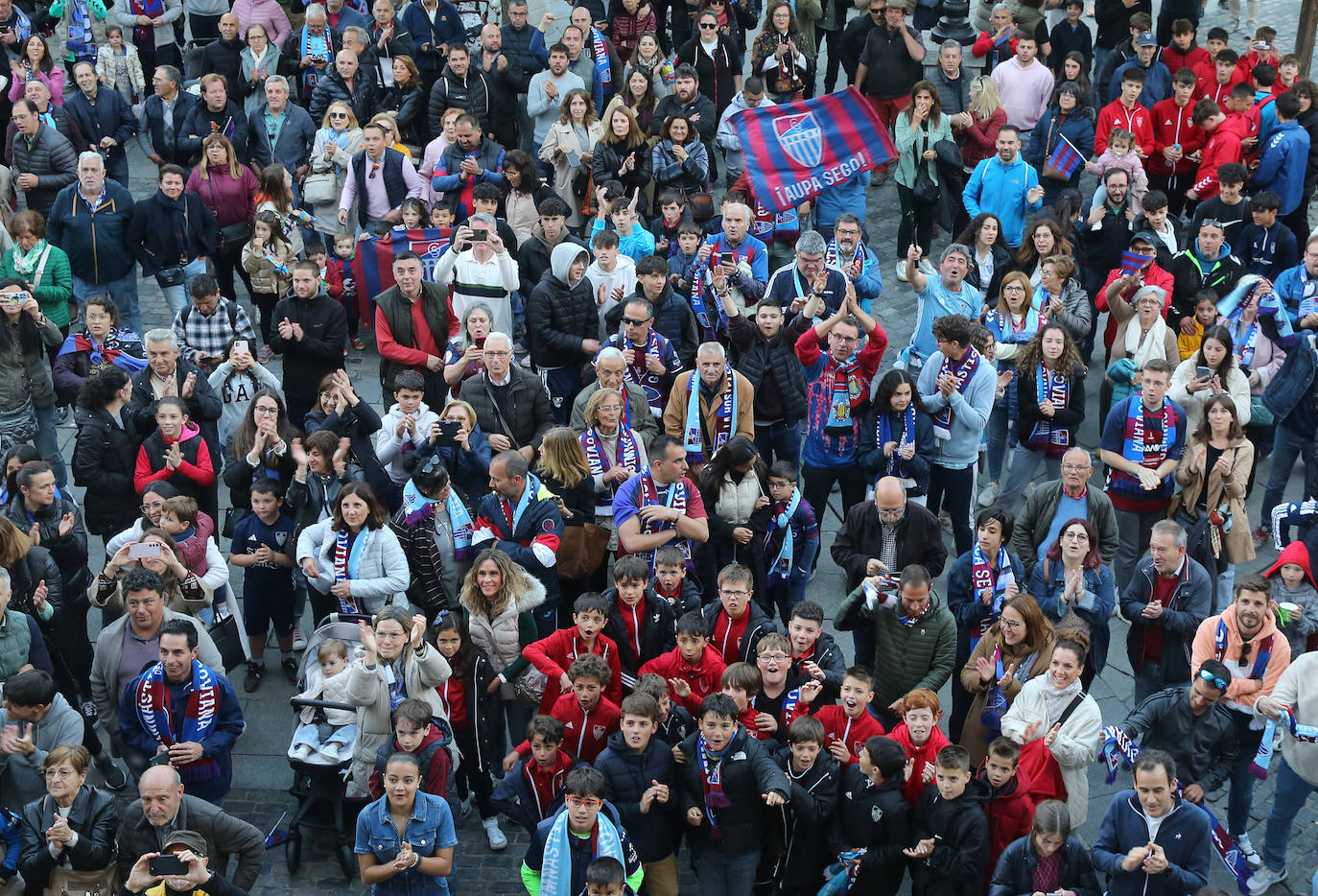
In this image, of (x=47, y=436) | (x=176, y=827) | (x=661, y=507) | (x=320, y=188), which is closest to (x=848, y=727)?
(x=661, y=507)

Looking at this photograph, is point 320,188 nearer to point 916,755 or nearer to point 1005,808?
point 916,755

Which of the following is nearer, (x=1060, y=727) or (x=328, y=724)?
(x=1060, y=727)

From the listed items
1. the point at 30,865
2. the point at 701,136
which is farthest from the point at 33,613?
the point at 701,136

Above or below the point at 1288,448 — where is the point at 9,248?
above

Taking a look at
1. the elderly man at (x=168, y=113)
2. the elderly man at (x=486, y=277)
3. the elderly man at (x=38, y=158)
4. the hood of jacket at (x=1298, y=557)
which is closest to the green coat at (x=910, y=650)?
the hood of jacket at (x=1298, y=557)

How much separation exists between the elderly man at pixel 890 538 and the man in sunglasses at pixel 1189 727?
1799mm

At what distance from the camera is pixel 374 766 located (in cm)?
995

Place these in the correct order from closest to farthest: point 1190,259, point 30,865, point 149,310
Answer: point 30,865
point 1190,259
point 149,310

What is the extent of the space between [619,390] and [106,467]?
3512 mm

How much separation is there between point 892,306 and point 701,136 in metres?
2.40

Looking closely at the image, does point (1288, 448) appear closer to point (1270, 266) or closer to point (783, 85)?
point (1270, 266)

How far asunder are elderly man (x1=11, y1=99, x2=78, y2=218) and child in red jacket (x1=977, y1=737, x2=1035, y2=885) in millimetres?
10233

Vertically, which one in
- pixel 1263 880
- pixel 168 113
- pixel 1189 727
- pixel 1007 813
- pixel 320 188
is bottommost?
pixel 1263 880

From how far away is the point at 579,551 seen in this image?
1133cm
